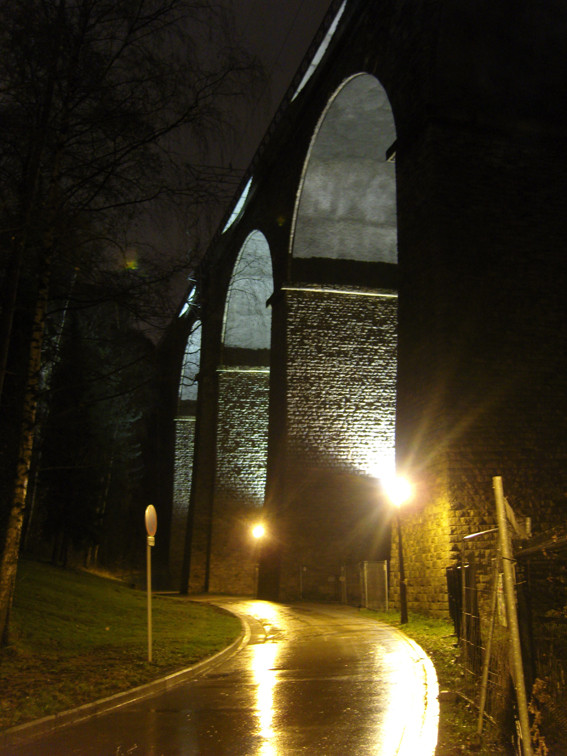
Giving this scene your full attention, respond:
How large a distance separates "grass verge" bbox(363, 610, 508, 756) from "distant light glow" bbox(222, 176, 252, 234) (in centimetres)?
1758

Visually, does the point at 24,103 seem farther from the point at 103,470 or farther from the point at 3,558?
the point at 103,470

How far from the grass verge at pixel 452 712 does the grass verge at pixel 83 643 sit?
3.06 meters

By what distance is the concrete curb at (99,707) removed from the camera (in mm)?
5918

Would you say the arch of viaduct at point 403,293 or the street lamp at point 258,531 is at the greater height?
the arch of viaduct at point 403,293

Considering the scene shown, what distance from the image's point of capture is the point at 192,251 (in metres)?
10.5

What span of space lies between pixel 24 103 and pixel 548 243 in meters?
9.06

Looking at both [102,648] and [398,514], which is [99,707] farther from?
[398,514]

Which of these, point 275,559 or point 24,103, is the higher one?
point 24,103

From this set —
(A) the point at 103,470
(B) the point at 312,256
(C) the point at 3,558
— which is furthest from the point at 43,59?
(A) the point at 103,470

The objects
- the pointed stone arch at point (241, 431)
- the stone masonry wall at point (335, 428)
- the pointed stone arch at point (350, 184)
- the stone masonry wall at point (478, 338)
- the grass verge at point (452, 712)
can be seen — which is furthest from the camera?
the pointed stone arch at point (241, 431)

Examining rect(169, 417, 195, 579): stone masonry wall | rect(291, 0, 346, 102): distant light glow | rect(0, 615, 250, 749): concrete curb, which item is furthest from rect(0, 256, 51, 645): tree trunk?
rect(169, 417, 195, 579): stone masonry wall

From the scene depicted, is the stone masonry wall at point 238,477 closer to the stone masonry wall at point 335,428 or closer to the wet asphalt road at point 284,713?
the stone masonry wall at point 335,428

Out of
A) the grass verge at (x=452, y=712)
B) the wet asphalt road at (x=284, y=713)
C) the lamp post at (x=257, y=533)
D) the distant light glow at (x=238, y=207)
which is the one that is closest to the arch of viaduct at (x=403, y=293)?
the distant light glow at (x=238, y=207)

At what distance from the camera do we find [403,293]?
1448cm
